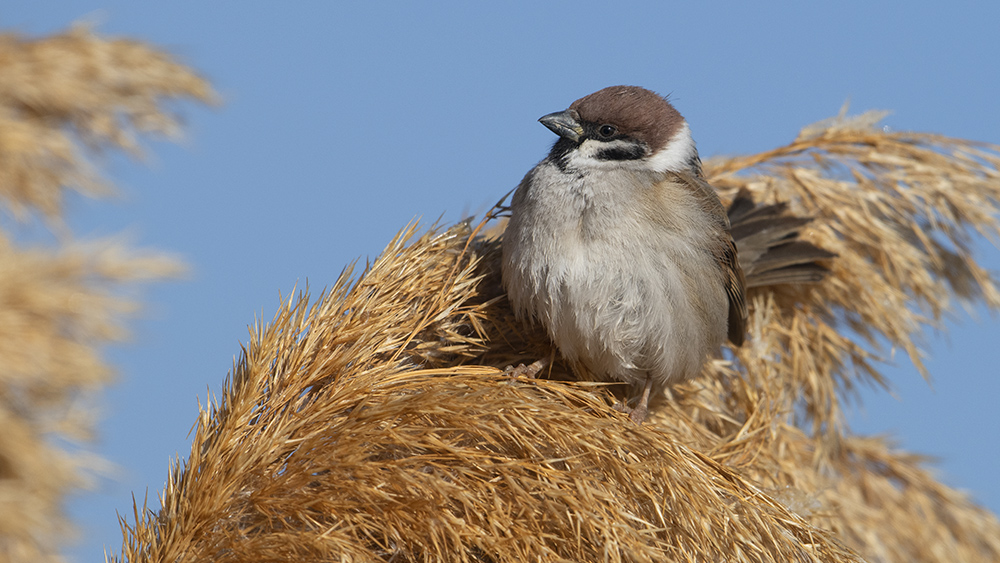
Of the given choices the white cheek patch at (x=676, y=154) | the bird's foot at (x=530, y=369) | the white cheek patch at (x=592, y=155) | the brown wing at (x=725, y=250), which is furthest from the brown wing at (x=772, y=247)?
the bird's foot at (x=530, y=369)

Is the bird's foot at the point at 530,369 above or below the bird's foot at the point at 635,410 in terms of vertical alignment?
above

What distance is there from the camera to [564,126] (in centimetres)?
213

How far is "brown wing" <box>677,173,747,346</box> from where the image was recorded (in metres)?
2.15

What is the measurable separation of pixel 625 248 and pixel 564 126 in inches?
17.1

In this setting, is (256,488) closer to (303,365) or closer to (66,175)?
(303,365)

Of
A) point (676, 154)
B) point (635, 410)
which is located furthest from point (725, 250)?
point (635, 410)

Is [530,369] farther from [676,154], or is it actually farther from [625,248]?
[676,154]

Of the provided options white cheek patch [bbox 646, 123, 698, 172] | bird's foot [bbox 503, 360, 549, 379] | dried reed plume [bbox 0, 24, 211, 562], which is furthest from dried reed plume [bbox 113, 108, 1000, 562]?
dried reed plume [bbox 0, 24, 211, 562]

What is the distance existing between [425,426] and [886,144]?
2.33 meters

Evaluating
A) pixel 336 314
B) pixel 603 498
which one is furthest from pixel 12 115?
pixel 603 498

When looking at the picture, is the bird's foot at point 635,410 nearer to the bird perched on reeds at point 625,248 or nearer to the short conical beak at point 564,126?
the bird perched on reeds at point 625,248

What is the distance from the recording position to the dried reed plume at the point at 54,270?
10.5 ft

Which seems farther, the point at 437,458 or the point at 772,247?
the point at 772,247

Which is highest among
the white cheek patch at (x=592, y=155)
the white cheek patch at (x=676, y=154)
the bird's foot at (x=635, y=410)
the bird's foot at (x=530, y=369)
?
the white cheek patch at (x=592, y=155)
